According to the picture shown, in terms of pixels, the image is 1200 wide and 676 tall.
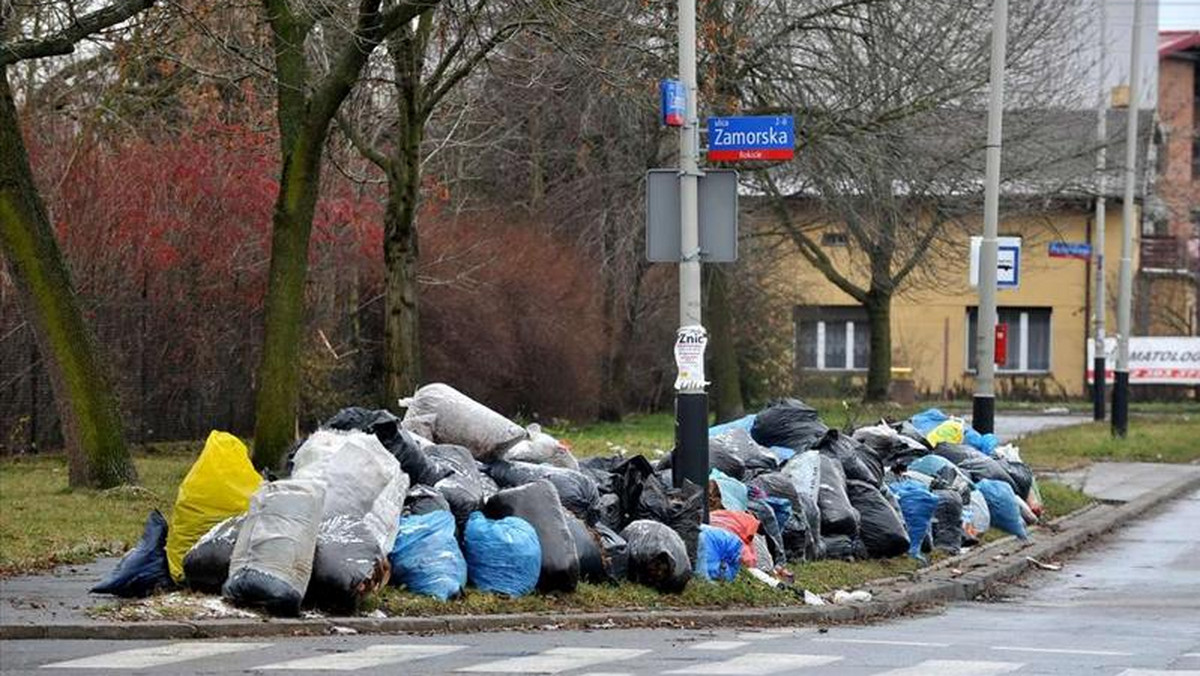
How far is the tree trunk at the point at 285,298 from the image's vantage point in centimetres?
2033

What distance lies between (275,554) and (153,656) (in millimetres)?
1342

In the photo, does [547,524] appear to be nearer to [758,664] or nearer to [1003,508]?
[758,664]

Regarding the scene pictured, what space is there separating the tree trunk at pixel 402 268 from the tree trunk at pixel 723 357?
11.7 meters

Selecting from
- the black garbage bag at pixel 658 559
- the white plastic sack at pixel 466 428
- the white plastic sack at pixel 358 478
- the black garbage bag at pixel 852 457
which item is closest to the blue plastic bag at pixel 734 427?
the black garbage bag at pixel 852 457

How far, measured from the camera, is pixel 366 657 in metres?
11.0

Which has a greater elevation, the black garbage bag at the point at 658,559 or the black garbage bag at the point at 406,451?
the black garbage bag at the point at 406,451

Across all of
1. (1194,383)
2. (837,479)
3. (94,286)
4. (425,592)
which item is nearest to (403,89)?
(94,286)

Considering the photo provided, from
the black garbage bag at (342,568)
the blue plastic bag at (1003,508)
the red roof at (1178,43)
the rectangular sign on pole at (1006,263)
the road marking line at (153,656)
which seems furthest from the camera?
the red roof at (1178,43)

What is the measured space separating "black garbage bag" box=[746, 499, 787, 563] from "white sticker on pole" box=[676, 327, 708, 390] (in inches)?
43.4

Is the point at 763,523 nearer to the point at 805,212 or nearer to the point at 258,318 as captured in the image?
the point at 258,318

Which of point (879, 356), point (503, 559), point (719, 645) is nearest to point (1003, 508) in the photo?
point (503, 559)

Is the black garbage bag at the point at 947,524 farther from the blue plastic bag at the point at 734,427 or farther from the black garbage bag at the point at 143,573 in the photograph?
the black garbage bag at the point at 143,573

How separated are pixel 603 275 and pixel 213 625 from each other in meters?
25.3

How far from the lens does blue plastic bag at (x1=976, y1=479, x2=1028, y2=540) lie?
20016 mm
